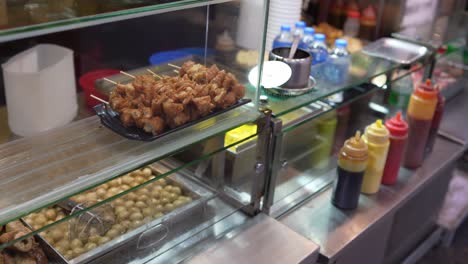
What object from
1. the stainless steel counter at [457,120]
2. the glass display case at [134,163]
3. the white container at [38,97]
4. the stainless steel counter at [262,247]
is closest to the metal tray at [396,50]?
the stainless steel counter at [457,120]

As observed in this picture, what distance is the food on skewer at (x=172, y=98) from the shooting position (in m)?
1.12

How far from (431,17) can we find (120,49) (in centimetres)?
148

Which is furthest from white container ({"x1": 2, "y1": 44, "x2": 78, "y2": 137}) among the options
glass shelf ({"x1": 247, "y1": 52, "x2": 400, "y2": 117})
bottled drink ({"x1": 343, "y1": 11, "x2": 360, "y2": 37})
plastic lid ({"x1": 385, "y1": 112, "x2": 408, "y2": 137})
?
bottled drink ({"x1": 343, "y1": 11, "x2": 360, "y2": 37})

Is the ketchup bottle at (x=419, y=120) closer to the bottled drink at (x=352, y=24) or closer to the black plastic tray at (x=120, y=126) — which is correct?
the bottled drink at (x=352, y=24)

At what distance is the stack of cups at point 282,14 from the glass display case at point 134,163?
0.50 meters

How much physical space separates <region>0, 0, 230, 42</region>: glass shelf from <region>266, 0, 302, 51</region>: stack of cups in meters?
0.88

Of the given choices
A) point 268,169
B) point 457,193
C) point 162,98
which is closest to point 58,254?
point 162,98

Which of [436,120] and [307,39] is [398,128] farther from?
[307,39]

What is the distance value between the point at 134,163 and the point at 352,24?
A: 5.28ft

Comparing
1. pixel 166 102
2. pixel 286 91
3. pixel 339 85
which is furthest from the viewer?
pixel 339 85

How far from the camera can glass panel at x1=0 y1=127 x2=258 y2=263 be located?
3.71 ft

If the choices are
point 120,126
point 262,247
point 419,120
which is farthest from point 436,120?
point 120,126

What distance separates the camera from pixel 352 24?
2.35m

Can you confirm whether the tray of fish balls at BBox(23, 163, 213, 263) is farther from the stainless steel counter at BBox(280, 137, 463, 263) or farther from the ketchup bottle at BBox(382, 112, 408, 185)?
the ketchup bottle at BBox(382, 112, 408, 185)
